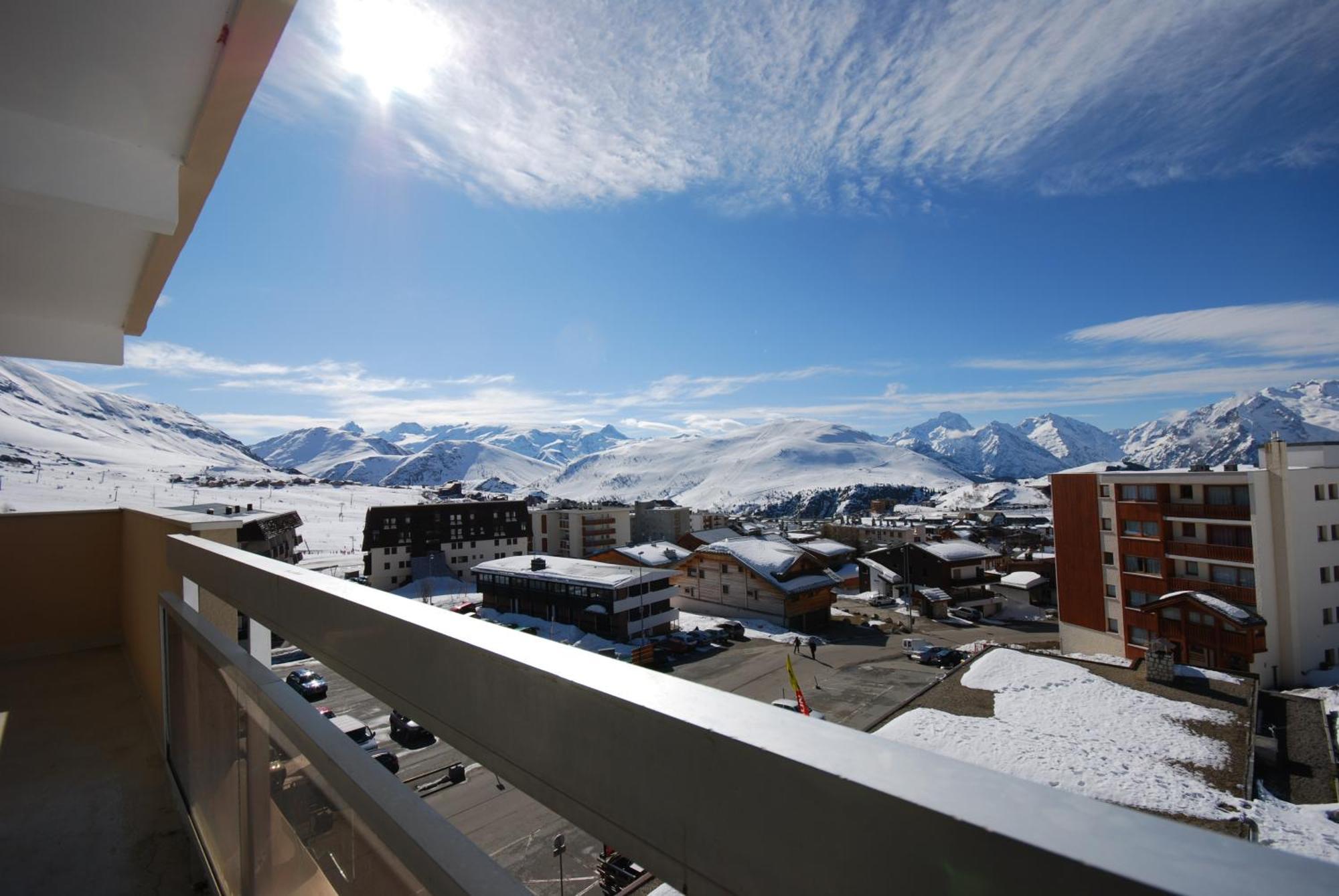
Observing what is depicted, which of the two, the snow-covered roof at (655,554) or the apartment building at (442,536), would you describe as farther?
the apartment building at (442,536)

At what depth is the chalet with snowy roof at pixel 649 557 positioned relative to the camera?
2272cm

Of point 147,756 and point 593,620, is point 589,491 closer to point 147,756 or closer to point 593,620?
point 593,620

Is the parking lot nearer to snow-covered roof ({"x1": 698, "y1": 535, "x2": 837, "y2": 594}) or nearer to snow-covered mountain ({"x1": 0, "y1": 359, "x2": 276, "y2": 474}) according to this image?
snow-covered roof ({"x1": 698, "y1": 535, "x2": 837, "y2": 594})

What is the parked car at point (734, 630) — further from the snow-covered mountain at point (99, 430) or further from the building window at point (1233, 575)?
the snow-covered mountain at point (99, 430)

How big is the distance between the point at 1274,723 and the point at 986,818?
13536 mm

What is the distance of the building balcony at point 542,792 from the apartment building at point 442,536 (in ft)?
90.6

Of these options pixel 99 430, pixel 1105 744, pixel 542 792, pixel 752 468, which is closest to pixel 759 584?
pixel 1105 744

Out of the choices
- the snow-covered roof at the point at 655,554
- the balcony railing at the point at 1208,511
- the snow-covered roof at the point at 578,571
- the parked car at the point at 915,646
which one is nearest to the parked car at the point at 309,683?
the snow-covered roof at the point at 578,571

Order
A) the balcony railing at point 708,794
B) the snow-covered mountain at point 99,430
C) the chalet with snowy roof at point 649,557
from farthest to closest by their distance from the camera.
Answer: the snow-covered mountain at point 99,430, the chalet with snowy roof at point 649,557, the balcony railing at point 708,794

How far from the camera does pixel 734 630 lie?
19.4 meters

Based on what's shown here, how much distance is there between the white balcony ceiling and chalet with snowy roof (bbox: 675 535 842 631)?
66.7 feet

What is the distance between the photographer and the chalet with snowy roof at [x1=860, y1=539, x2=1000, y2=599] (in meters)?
26.5

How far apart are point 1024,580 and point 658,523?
22.8 m

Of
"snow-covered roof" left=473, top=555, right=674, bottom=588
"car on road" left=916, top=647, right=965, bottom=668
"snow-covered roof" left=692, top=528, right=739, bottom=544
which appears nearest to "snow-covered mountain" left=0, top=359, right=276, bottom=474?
"snow-covered roof" left=692, top=528, right=739, bottom=544
